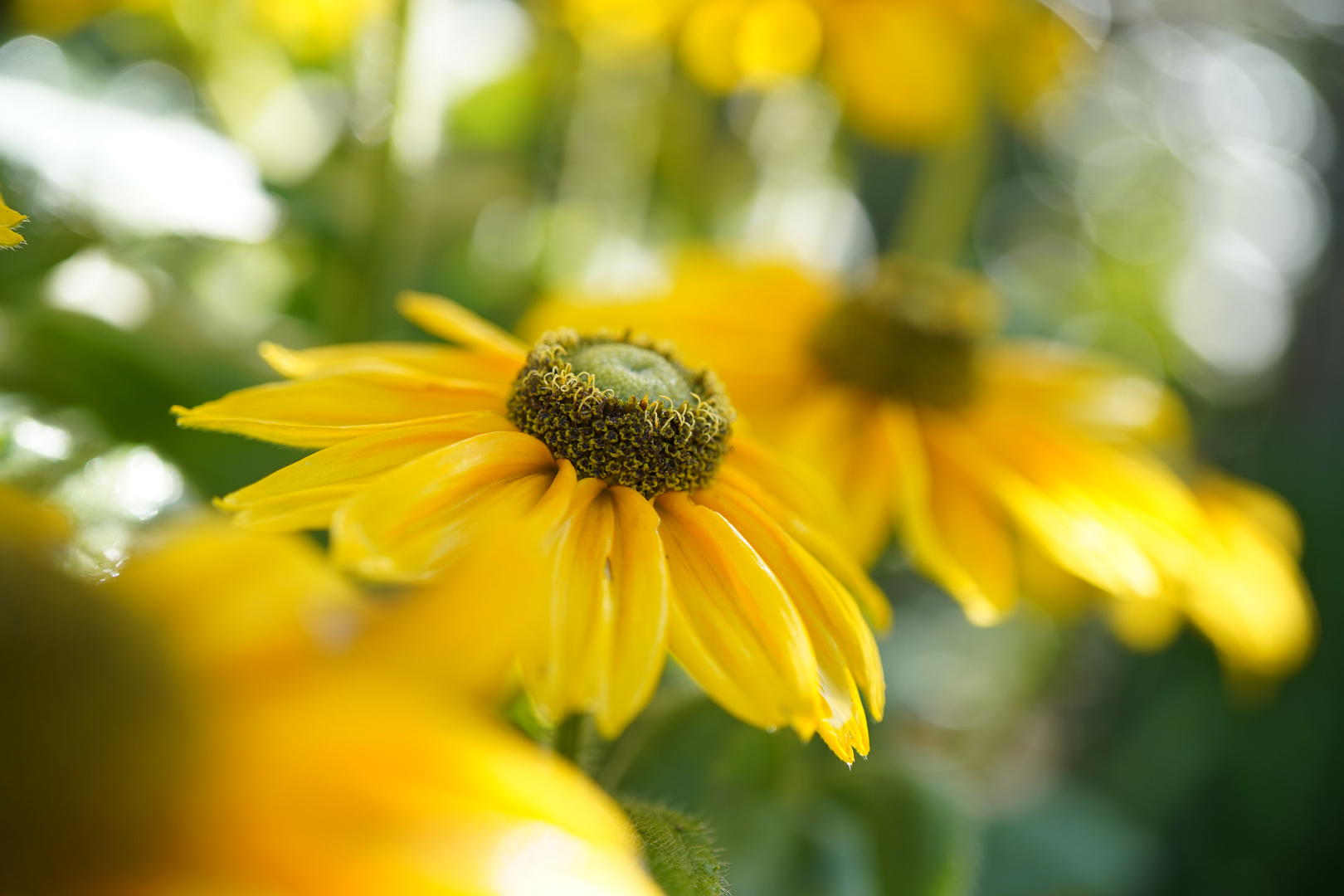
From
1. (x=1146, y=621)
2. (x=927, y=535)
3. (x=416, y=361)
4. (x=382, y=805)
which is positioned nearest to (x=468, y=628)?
(x=382, y=805)

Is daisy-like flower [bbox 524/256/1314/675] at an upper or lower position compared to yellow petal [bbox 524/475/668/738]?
lower

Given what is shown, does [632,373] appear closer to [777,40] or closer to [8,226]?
[8,226]

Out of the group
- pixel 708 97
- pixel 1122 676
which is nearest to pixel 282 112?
pixel 708 97

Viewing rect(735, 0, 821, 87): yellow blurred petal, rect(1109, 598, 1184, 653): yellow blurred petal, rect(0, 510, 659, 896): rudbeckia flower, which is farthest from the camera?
rect(735, 0, 821, 87): yellow blurred petal

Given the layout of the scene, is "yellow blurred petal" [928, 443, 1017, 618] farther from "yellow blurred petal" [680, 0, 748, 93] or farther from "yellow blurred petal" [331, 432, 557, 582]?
"yellow blurred petal" [680, 0, 748, 93]

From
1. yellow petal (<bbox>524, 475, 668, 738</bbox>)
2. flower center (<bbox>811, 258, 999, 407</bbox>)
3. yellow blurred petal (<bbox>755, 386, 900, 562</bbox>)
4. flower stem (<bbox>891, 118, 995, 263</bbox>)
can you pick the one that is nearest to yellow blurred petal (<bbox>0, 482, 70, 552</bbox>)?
yellow petal (<bbox>524, 475, 668, 738</bbox>)

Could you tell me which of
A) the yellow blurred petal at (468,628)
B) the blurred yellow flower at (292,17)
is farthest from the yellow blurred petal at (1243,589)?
the blurred yellow flower at (292,17)
